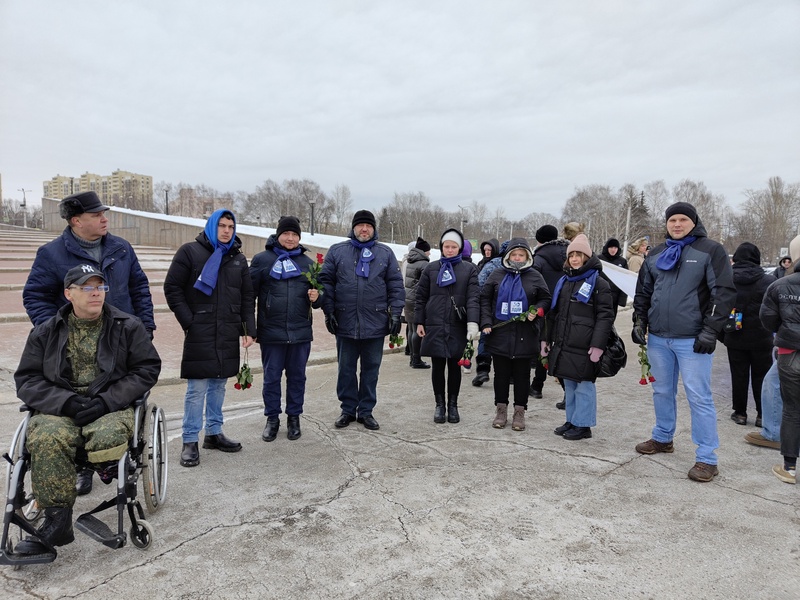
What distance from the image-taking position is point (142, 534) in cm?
289

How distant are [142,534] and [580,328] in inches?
147

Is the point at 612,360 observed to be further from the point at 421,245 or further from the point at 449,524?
the point at 421,245

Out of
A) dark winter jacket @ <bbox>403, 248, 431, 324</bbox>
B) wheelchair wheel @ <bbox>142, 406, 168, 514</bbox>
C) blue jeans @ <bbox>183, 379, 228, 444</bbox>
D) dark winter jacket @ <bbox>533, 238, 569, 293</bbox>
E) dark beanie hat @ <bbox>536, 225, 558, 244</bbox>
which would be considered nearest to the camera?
wheelchair wheel @ <bbox>142, 406, 168, 514</bbox>

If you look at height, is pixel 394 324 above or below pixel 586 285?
below

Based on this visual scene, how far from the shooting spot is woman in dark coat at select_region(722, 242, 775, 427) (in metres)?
5.36

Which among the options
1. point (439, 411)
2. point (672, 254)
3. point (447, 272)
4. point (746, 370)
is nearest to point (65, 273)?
point (447, 272)

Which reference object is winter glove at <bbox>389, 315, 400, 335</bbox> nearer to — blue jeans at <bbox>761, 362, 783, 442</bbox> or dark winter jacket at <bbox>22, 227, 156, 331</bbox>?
dark winter jacket at <bbox>22, 227, 156, 331</bbox>

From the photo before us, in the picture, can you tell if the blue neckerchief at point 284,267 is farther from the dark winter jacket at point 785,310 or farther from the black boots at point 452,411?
the dark winter jacket at point 785,310

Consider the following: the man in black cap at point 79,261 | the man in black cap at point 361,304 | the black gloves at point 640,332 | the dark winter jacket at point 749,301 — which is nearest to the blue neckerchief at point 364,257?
the man in black cap at point 361,304

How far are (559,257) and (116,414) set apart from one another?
16.7 feet

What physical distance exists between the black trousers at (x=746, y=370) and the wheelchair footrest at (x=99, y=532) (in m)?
5.72

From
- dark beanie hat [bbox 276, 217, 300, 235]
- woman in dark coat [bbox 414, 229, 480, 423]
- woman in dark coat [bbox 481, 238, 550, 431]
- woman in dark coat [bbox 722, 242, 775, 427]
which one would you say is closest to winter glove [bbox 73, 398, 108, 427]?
dark beanie hat [bbox 276, 217, 300, 235]

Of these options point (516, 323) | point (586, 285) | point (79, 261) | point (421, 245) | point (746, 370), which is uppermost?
point (421, 245)

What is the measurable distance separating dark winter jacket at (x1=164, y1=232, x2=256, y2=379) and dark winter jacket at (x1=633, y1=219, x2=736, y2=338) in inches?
133
